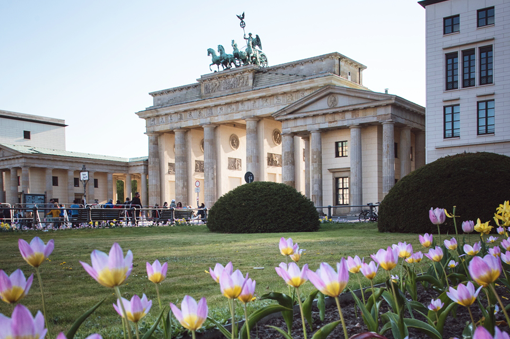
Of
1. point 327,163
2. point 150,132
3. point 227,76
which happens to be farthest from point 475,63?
point 150,132

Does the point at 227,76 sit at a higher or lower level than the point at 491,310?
higher

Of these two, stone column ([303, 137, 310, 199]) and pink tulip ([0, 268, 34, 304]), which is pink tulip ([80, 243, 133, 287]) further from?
stone column ([303, 137, 310, 199])

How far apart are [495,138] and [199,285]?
28.8m

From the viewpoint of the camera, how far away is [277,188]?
21297 mm

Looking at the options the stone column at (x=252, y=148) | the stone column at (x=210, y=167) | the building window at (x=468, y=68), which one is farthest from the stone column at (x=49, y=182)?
the building window at (x=468, y=68)

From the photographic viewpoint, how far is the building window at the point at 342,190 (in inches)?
1609

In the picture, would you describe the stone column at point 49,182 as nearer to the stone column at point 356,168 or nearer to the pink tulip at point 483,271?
the stone column at point 356,168

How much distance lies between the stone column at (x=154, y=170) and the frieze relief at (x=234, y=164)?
1012 cm

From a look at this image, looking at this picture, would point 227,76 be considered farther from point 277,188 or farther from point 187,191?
point 277,188

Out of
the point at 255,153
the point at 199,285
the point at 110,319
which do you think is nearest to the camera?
the point at 110,319

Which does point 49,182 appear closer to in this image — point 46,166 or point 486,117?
point 46,166

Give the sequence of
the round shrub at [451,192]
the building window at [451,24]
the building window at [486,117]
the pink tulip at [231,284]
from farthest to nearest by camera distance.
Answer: the building window at [451,24] < the building window at [486,117] < the round shrub at [451,192] < the pink tulip at [231,284]

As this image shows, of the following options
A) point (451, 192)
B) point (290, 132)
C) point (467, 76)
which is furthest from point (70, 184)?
point (451, 192)

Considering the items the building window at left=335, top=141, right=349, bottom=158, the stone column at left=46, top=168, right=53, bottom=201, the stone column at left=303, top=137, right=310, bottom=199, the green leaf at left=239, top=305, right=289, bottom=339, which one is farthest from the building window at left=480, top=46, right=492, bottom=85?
the stone column at left=46, top=168, right=53, bottom=201
